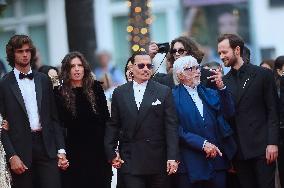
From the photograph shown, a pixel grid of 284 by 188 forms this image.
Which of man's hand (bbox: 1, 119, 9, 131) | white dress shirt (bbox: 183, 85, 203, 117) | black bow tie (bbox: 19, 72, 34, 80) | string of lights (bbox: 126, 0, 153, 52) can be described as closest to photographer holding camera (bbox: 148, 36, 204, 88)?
white dress shirt (bbox: 183, 85, 203, 117)

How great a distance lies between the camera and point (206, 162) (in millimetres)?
10344

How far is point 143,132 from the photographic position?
10.1 m

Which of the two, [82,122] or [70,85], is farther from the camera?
[70,85]

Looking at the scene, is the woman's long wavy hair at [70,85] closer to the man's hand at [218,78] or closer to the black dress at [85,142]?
the black dress at [85,142]

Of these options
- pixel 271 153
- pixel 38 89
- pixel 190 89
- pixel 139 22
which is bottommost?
pixel 271 153

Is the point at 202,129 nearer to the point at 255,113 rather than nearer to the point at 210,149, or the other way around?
the point at 210,149

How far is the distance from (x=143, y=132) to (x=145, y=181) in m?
0.53

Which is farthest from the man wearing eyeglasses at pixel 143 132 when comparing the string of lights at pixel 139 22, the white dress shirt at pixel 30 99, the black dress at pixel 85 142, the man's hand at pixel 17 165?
the string of lights at pixel 139 22

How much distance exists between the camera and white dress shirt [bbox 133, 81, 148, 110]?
10258mm

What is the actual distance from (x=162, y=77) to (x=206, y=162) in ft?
5.21

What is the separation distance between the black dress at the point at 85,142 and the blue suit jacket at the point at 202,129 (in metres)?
0.98

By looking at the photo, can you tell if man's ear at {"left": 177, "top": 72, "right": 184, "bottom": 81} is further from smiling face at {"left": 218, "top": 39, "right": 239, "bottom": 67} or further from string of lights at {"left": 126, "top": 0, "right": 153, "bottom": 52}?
string of lights at {"left": 126, "top": 0, "right": 153, "bottom": 52}

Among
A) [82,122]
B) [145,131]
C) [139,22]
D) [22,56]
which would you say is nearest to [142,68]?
[145,131]

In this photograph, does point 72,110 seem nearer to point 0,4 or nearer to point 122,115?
point 122,115
